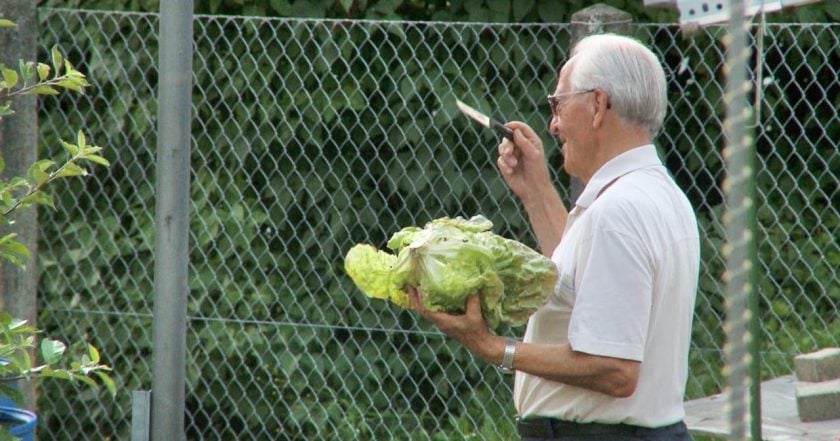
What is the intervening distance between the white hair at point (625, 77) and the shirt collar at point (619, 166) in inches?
2.3

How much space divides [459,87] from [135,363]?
1806 millimetres

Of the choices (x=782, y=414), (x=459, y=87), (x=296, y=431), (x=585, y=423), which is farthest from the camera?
(x=296, y=431)

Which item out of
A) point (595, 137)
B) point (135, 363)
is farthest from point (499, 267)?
point (135, 363)

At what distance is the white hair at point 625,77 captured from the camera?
7.81ft

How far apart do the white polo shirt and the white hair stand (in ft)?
0.29

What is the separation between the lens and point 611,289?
7.40 ft

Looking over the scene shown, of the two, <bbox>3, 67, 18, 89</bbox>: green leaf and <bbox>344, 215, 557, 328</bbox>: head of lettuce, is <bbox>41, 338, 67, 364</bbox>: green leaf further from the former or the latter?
<bbox>344, 215, 557, 328</bbox>: head of lettuce

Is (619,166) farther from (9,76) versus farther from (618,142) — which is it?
(9,76)

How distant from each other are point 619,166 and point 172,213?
1.26m

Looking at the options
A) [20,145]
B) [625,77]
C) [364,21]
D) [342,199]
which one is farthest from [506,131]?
[20,145]

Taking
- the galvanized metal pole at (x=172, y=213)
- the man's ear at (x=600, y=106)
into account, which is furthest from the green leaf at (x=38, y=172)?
the man's ear at (x=600, y=106)

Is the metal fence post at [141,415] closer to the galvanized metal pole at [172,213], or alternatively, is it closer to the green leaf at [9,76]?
the galvanized metal pole at [172,213]

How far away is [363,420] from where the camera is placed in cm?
468

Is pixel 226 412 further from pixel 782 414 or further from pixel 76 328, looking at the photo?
pixel 782 414
